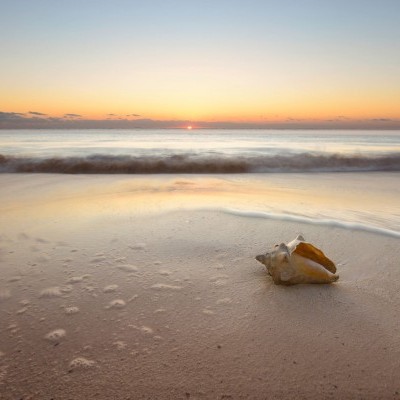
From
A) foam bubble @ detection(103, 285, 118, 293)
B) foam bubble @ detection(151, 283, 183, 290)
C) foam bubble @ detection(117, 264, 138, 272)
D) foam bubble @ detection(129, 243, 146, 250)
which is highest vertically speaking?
foam bubble @ detection(129, 243, 146, 250)

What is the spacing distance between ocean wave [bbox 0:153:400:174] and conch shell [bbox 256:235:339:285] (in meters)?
9.11

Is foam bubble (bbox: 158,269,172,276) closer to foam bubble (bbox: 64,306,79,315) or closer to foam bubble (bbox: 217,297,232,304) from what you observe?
foam bubble (bbox: 217,297,232,304)

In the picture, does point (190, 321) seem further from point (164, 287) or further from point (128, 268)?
point (128, 268)

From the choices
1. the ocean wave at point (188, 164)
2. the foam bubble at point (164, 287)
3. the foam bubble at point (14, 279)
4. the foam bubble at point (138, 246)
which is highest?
the foam bubble at point (138, 246)

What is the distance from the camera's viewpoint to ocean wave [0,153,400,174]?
37.8ft

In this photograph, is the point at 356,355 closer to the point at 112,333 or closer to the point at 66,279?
the point at 112,333

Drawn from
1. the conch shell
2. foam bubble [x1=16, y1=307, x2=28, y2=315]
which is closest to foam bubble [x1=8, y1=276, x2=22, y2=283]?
foam bubble [x1=16, y1=307, x2=28, y2=315]

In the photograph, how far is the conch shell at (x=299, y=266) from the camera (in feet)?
7.29

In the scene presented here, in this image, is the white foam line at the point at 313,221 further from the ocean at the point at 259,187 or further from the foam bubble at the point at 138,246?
the foam bubble at the point at 138,246

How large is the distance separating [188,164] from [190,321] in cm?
1037

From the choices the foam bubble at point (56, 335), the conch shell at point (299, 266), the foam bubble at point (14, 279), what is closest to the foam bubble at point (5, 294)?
the foam bubble at point (14, 279)

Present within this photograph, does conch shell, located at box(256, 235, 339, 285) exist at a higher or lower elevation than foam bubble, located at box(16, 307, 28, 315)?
higher

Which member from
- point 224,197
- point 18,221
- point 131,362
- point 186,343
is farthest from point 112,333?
point 224,197

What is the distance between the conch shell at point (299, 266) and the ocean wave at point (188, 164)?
29.9 feet
